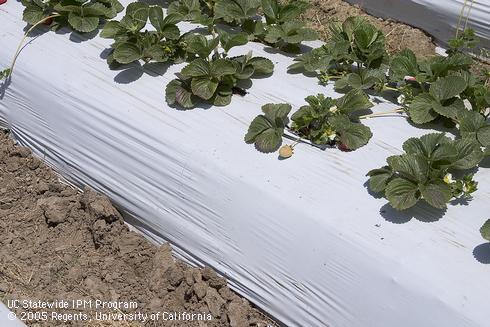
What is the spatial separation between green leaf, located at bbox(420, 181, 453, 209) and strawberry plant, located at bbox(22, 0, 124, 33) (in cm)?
194

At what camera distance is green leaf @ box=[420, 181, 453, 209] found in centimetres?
228

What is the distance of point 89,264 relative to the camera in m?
2.91

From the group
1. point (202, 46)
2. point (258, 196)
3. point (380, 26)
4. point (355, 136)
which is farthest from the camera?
point (380, 26)

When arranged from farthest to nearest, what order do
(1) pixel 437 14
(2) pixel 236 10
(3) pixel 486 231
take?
(1) pixel 437 14 < (2) pixel 236 10 < (3) pixel 486 231

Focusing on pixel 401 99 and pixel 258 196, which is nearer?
pixel 258 196

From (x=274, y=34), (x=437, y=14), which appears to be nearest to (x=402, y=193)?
(x=274, y=34)

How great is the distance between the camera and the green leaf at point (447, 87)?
2.67 m

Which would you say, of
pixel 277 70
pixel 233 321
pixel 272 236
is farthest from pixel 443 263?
pixel 277 70

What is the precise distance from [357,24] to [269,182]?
1.00 m

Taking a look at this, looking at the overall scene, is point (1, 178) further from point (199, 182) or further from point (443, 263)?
point (443, 263)

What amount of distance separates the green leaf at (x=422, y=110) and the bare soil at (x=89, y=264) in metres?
1.00

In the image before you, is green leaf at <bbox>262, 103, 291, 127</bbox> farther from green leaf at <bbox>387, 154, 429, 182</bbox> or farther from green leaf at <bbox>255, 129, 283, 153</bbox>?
green leaf at <bbox>387, 154, 429, 182</bbox>

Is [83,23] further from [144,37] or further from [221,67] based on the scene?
[221,67]

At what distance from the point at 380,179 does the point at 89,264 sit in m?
1.31
